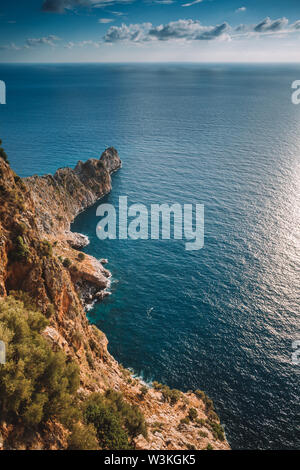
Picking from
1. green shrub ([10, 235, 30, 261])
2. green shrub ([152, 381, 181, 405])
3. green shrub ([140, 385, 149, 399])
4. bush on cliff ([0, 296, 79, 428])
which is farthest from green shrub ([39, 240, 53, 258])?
green shrub ([152, 381, 181, 405])

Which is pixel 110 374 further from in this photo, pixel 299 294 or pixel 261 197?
pixel 261 197

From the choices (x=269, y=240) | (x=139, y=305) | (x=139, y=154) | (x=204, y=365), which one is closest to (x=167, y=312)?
(x=139, y=305)

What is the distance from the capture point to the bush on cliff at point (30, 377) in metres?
22.0

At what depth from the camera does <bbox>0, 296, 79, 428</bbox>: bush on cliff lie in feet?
72.2

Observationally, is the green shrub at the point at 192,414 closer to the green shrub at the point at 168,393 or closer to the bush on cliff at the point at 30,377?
the green shrub at the point at 168,393

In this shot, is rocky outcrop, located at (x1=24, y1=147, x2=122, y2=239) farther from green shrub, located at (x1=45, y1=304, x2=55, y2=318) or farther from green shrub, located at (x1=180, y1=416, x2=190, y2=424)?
green shrub, located at (x1=180, y1=416, x2=190, y2=424)

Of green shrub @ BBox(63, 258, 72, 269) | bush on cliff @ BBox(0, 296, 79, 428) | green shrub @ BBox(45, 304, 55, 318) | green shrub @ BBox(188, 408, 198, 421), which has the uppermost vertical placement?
green shrub @ BBox(63, 258, 72, 269)

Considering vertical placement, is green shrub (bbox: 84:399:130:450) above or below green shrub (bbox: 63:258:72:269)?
below

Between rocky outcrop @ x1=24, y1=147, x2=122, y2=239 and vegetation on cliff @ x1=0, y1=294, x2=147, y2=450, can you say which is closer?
vegetation on cliff @ x1=0, y1=294, x2=147, y2=450

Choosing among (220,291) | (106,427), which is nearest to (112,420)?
(106,427)

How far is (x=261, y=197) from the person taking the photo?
10850 cm

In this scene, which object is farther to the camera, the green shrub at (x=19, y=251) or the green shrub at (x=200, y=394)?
the green shrub at (x=200, y=394)

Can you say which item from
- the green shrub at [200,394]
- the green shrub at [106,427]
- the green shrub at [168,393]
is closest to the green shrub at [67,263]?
the green shrub at [168,393]

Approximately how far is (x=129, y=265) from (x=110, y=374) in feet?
129
